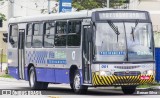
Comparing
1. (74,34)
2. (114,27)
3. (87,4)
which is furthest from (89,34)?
(87,4)

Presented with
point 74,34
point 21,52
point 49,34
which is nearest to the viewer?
point 74,34

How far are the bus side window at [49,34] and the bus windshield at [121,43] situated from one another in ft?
12.4

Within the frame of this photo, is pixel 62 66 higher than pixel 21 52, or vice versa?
pixel 21 52

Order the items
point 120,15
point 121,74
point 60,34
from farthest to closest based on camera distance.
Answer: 1. point 60,34
2. point 120,15
3. point 121,74

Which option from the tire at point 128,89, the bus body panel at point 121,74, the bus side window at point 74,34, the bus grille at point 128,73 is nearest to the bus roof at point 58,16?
the bus side window at point 74,34

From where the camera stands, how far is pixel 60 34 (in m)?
27.7

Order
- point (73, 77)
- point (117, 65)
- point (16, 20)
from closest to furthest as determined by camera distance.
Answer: point (117, 65)
point (73, 77)
point (16, 20)

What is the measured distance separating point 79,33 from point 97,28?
1131mm

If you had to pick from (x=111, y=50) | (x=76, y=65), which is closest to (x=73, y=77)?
(x=76, y=65)

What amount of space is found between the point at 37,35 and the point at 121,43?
18.9 ft

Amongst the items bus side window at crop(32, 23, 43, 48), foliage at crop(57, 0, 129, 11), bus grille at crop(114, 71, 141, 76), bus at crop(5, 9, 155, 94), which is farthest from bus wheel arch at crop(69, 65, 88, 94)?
foliage at crop(57, 0, 129, 11)

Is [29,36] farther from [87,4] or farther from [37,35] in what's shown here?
[87,4]

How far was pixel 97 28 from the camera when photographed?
2508cm

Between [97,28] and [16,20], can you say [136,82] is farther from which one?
[16,20]
